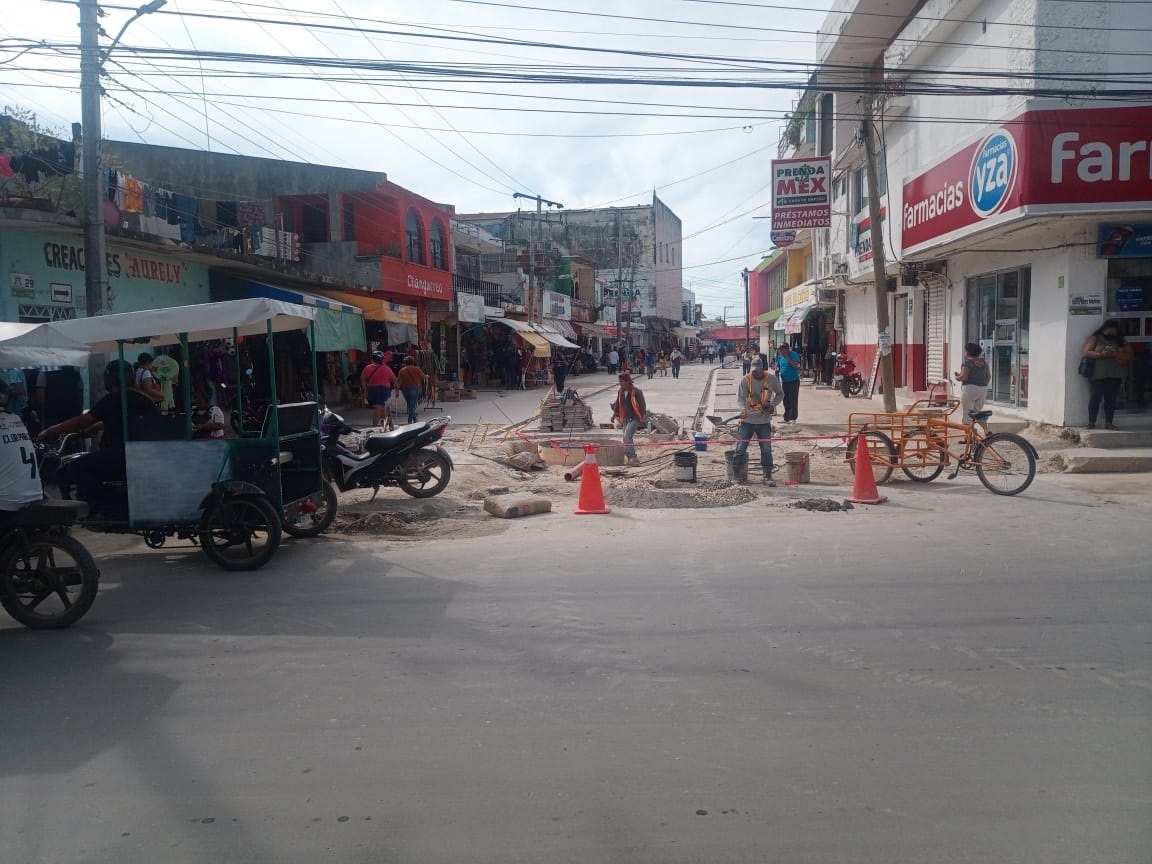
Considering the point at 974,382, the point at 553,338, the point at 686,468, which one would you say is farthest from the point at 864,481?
the point at 553,338

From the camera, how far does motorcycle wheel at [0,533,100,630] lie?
6074mm

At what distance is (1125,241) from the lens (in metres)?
13.9

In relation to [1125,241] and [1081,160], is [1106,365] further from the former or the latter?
[1081,160]

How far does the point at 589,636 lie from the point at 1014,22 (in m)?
14.5

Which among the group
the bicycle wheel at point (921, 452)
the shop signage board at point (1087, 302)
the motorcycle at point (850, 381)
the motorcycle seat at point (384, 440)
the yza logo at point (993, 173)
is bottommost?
the bicycle wheel at point (921, 452)

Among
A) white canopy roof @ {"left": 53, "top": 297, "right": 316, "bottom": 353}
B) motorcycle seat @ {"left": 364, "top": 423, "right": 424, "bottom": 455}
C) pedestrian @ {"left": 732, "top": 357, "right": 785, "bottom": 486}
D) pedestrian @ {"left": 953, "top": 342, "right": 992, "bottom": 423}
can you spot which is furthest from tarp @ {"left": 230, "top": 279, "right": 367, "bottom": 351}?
pedestrian @ {"left": 953, "top": 342, "right": 992, "bottom": 423}

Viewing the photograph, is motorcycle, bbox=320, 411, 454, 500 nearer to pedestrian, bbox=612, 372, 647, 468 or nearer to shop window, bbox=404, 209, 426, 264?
pedestrian, bbox=612, 372, 647, 468

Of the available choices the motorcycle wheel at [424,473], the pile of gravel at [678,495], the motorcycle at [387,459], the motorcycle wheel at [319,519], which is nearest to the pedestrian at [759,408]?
the pile of gravel at [678,495]

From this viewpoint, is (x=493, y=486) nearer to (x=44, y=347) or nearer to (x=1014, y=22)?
(x=44, y=347)

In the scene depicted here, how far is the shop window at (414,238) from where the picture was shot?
28406mm

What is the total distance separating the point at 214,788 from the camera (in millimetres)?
3824

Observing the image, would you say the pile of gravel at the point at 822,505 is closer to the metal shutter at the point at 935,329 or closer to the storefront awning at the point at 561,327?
the metal shutter at the point at 935,329

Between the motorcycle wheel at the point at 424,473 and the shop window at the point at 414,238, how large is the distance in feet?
60.2

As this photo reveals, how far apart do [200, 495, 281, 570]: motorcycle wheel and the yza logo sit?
40.1 feet
